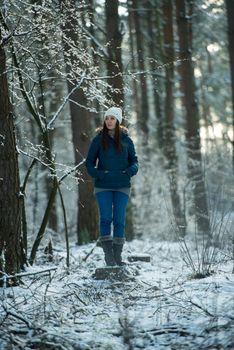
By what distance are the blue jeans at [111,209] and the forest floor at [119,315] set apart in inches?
27.8

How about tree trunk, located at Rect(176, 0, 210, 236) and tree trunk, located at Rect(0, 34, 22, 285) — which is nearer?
tree trunk, located at Rect(0, 34, 22, 285)

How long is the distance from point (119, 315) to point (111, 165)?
2561 millimetres

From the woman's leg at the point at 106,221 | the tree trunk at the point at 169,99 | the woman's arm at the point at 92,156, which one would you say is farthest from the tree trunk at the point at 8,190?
the tree trunk at the point at 169,99

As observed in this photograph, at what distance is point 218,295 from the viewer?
215 inches

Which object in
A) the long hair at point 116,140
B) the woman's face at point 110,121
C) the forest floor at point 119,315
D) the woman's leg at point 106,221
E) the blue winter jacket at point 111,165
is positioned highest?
the woman's face at point 110,121

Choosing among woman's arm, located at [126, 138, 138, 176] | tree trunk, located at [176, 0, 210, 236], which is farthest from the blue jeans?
tree trunk, located at [176, 0, 210, 236]

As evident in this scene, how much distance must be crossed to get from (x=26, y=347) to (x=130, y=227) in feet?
29.7

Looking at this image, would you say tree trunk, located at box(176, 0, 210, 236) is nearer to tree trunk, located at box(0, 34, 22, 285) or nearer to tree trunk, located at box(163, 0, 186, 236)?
tree trunk, located at box(163, 0, 186, 236)

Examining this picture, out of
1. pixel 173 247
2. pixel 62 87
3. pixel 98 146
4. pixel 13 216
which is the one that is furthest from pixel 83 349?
pixel 62 87

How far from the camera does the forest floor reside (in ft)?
14.8

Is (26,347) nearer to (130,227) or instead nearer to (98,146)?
(98,146)

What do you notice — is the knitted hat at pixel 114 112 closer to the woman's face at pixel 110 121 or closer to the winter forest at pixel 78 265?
the woman's face at pixel 110 121

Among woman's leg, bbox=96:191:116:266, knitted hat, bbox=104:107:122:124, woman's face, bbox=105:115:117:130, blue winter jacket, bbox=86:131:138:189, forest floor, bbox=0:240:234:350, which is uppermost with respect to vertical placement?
knitted hat, bbox=104:107:122:124

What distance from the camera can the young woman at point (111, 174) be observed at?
722 cm
